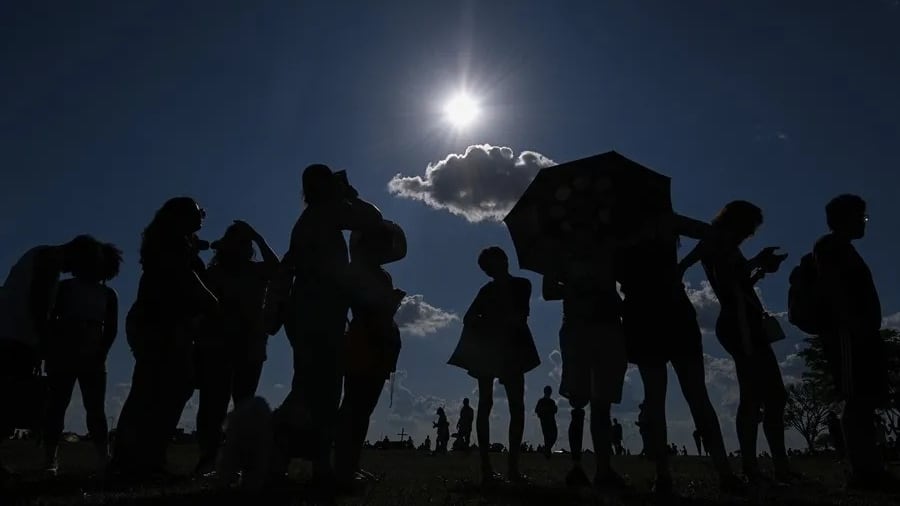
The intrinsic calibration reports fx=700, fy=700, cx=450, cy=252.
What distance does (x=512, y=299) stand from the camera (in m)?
7.34

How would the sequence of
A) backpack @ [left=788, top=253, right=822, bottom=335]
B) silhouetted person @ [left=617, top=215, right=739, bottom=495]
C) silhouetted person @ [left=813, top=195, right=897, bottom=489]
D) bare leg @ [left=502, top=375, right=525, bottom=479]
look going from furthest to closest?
1. bare leg @ [left=502, top=375, right=525, bottom=479]
2. backpack @ [left=788, top=253, right=822, bottom=335]
3. silhouetted person @ [left=813, top=195, right=897, bottom=489]
4. silhouetted person @ [left=617, top=215, right=739, bottom=495]

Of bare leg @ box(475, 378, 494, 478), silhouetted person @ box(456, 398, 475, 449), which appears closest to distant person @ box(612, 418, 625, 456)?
silhouetted person @ box(456, 398, 475, 449)

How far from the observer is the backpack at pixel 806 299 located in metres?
6.11

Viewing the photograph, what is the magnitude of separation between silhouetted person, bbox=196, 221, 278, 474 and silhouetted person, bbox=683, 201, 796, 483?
4667mm

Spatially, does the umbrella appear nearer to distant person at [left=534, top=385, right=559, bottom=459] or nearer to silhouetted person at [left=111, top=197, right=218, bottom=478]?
silhouetted person at [left=111, top=197, right=218, bottom=478]

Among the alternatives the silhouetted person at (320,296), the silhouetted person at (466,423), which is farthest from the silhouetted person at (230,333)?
the silhouetted person at (466,423)

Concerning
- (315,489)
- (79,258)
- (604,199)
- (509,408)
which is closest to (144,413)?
(315,489)

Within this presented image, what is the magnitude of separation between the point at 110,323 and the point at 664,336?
5398mm

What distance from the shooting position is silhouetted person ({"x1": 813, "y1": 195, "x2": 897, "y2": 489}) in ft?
18.7

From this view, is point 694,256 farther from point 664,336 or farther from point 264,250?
point 264,250

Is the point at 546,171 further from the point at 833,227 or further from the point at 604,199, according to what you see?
the point at 833,227

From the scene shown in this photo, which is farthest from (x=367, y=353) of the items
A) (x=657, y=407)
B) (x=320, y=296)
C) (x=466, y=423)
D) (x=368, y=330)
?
(x=466, y=423)

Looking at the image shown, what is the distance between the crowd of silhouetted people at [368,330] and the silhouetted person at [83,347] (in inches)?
0.6

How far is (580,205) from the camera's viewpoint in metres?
6.68
